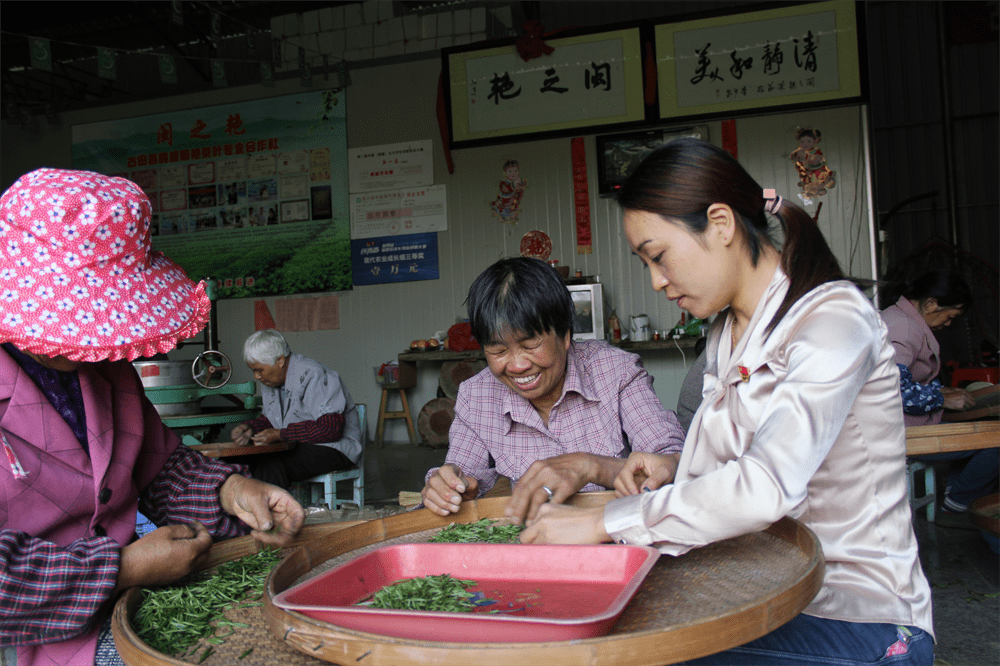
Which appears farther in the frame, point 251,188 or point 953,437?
point 251,188

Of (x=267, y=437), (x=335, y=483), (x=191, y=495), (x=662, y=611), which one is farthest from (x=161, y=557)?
(x=335, y=483)

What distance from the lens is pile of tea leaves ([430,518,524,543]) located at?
1.41m

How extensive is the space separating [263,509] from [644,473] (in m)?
0.81

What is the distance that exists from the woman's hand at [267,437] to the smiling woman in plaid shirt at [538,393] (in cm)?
210

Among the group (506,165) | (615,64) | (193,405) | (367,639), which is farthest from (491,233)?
(367,639)

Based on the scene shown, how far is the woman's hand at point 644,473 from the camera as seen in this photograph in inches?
60.9

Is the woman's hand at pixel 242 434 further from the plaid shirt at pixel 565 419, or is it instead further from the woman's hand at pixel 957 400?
the woman's hand at pixel 957 400

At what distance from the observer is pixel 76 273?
3.97 ft

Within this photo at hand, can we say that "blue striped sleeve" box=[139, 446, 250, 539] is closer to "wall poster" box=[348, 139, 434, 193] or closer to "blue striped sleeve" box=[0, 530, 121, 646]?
"blue striped sleeve" box=[0, 530, 121, 646]

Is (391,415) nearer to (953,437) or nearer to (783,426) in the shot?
(953,437)

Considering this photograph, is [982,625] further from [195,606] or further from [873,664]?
[195,606]

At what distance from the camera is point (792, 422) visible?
103cm

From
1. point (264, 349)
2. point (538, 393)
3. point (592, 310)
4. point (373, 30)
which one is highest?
point (373, 30)

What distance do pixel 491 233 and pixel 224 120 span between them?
329 centimetres
